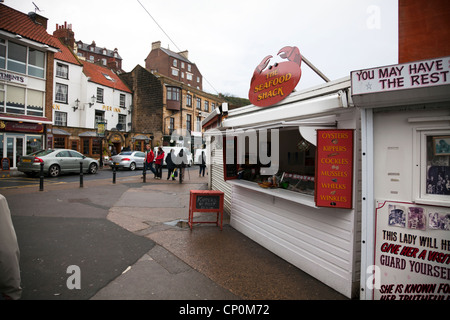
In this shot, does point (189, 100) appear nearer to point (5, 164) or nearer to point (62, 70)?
point (62, 70)

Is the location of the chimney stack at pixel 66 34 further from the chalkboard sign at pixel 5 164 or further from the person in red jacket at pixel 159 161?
the person in red jacket at pixel 159 161

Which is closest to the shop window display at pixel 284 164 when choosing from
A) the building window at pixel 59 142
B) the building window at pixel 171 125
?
the building window at pixel 59 142

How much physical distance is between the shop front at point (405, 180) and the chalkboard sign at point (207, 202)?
339 centimetres

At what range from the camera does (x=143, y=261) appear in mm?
4156

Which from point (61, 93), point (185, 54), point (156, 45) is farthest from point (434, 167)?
point (185, 54)

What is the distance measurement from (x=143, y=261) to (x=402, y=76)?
13.8ft

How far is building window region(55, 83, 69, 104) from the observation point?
25156 millimetres

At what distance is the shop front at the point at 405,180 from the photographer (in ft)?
8.54

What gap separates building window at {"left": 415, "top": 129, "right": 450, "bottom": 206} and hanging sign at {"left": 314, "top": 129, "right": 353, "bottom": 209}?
2.31 ft

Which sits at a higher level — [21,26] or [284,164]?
[21,26]

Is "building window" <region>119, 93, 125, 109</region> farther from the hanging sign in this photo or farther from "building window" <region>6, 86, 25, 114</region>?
the hanging sign

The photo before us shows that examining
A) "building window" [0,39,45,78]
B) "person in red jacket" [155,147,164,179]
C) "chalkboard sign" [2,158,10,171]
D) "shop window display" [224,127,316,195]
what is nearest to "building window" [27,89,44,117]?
"building window" [0,39,45,78]
